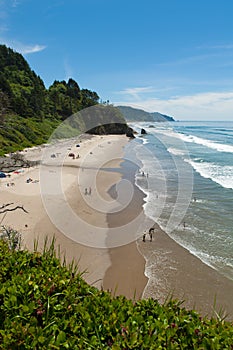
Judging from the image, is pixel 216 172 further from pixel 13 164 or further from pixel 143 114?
pixel 13 164

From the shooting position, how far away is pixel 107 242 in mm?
10344

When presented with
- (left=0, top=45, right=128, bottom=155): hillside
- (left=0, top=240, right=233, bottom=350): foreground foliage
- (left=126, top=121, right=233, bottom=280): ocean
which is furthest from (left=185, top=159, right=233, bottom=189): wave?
→ (left=0, top=45, right=128, bottom=155): hillside

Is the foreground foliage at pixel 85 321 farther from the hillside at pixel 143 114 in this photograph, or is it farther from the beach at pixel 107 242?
the hillside at pixel 143 114

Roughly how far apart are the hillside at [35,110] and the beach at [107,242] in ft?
46.6

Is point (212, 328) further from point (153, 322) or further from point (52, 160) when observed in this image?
point (52, 160)

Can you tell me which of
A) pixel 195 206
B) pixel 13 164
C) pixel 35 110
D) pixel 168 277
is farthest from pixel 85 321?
pixel 35 110

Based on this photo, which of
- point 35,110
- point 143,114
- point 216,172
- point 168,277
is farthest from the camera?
point 35,110

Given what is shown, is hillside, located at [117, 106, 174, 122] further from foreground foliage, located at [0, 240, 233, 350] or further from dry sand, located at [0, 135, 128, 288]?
foreground foliage, located at [0, 240, 233, 350]

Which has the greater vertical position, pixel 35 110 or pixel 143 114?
pixel 35 110

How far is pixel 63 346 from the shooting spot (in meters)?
1.91

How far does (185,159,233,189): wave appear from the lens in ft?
66.6

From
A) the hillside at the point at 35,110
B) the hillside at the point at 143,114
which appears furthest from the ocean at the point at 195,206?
the hillside at the point at 35,110

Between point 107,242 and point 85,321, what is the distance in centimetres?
828

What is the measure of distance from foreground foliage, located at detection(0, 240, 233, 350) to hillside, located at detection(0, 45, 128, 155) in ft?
89.9
